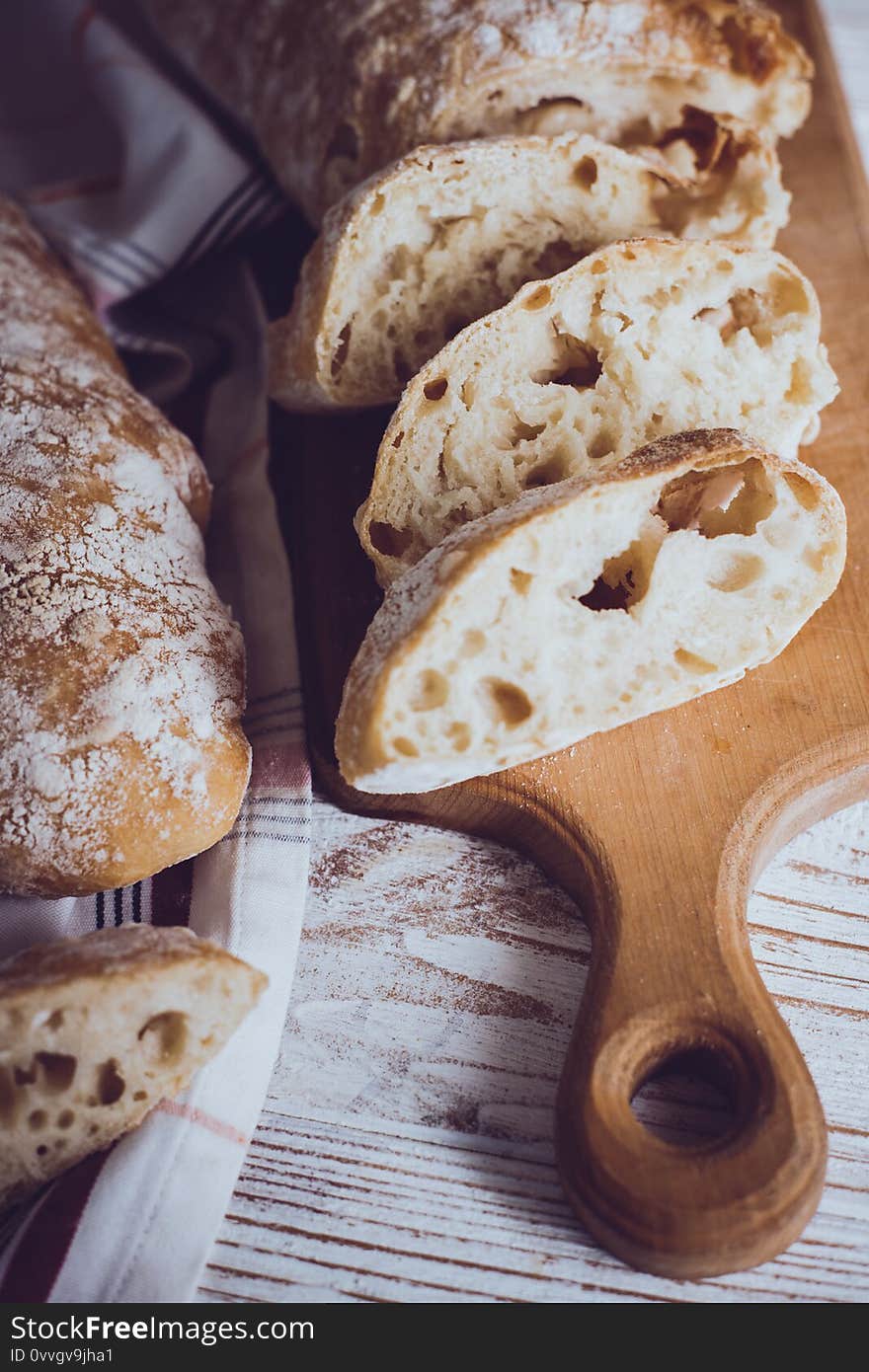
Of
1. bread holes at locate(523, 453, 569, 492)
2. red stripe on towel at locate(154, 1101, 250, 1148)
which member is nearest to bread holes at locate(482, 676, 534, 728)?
bread holes at locate(523, 453, 569, 492)

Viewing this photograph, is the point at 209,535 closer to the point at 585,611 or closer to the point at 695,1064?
the point at 585,611

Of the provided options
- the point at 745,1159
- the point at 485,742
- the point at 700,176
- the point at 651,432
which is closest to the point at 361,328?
the point at 651,432

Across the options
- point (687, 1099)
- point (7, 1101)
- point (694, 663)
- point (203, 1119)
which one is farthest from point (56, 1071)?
point (694, 663)

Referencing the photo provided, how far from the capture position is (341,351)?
7.31 feet

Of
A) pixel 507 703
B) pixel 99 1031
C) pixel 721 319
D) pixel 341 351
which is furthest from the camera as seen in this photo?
pixel 341 351

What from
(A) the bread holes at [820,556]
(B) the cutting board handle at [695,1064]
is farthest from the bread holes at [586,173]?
(B) the cutting board handle at [695,1064]

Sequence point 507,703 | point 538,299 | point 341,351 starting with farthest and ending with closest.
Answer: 1. point 341,351
2. point 538,299
3. point 507,703

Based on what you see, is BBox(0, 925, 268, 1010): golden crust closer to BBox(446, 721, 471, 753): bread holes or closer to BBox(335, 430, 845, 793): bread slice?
BBox(335, 430, 845, 793): bread slice

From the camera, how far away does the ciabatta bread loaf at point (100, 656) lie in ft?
5.64

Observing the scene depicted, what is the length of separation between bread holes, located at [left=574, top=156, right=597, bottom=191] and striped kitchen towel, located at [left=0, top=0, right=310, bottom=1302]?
2.68 feet

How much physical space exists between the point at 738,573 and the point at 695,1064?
0.74 metres

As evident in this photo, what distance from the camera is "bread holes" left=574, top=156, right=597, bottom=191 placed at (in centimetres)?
213
